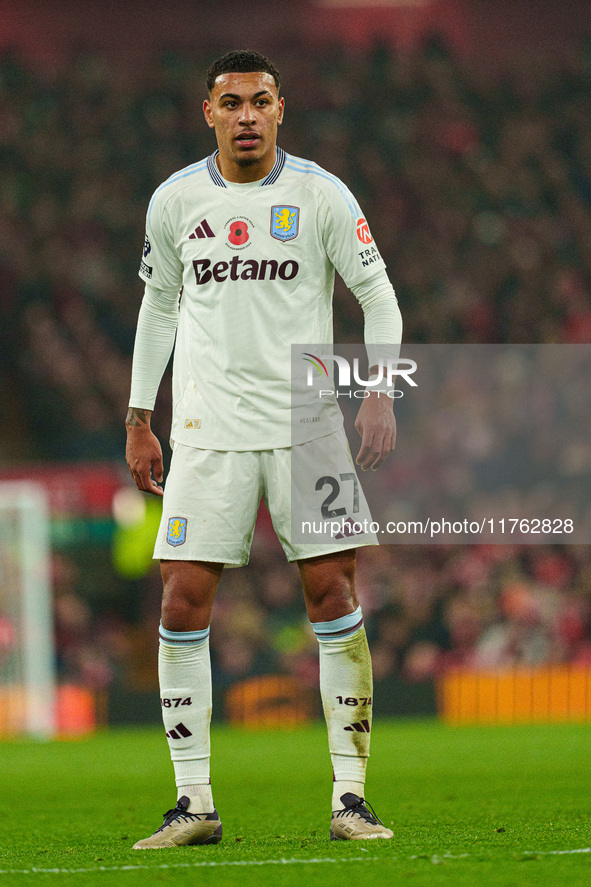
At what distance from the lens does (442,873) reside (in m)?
3.67

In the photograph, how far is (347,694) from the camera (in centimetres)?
457

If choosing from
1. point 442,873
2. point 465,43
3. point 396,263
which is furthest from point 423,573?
point 442,873

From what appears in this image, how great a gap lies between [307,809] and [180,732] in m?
1.76

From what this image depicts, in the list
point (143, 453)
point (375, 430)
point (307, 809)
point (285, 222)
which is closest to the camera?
point (375, 430)

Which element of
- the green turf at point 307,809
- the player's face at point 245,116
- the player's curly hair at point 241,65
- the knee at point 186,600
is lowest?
the green turf at point 307,809

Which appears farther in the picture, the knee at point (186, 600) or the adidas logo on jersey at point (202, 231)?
the adidas logo on jersey at point (202, 231)

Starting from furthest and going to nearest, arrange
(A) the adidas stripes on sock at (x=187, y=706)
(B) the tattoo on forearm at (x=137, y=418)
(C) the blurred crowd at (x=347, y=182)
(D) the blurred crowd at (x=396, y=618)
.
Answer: (C) the blurred crowd at (x=347, y=182)
(D) the blurred crowd at (x=396, y=618)
(B) the tattoo on forearm at (x=137, y=418)
(A) the adidas stripes on sock at (x=187, y=706)

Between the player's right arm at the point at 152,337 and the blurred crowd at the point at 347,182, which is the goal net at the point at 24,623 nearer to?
the blurred crowd at the point at 347,182

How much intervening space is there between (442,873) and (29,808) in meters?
3.47

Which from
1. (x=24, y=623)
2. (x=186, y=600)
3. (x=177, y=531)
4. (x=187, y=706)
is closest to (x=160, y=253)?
(x=177, y=531)

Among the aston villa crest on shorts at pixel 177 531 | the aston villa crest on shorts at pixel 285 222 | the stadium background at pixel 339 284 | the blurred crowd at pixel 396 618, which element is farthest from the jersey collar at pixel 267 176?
the blurred crowd at pixel 396 618

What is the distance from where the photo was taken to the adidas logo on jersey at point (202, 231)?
466cm

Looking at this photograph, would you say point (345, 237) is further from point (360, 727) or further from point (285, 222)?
point (360, 727)

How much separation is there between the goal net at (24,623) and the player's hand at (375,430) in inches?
355
